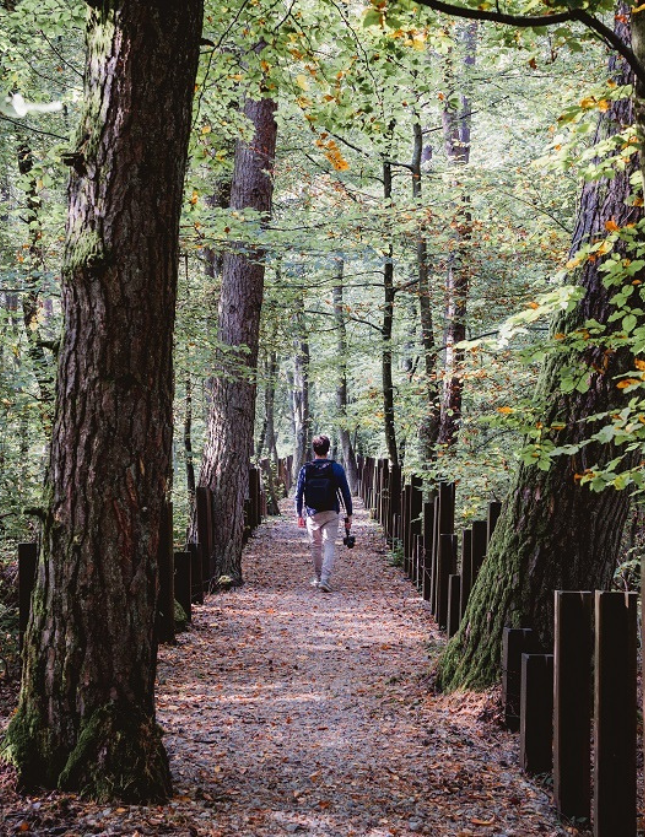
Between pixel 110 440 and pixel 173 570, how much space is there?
12.3ft

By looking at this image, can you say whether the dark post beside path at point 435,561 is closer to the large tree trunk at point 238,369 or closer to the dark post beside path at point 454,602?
the dark post beside path at point 454,602

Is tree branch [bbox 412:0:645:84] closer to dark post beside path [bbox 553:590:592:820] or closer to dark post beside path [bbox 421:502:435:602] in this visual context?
dark post beside path [bbox 553:590:592:820]

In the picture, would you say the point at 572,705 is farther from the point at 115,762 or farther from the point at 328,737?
the point at 115,762

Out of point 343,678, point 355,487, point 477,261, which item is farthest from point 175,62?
point 355,487

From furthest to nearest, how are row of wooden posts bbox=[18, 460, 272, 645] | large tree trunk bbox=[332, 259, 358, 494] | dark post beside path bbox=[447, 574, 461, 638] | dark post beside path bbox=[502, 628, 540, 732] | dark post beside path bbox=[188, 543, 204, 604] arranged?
1. large tree trunk bbox=[332, 259, 358, 494]
2. dark post beside path bbox=[188, 543, 204, 604]
3. dark post beside path bbox=[447, 574, 461, 638]
4. row of wooden posts bbox=[18, 460, 272, 645]
5. dark post beside path bbox=[502, 628, 540, 732]

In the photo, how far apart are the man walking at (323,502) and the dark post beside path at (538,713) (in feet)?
21.1

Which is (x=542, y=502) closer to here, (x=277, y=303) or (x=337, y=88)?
(x=337, y=88)

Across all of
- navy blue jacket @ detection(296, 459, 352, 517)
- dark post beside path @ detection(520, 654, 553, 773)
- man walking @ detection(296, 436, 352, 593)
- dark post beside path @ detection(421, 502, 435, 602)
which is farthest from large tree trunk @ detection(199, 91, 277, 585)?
dark post beside path @ detection(520, 654, 553, 773)

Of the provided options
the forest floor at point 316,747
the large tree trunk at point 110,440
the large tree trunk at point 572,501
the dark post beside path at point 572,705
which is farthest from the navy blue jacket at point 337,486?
the large tree trunk at point 110,440

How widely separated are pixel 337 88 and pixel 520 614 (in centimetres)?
427

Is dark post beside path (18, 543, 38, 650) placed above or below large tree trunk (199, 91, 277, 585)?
below

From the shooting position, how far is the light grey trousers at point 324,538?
10.5 metres

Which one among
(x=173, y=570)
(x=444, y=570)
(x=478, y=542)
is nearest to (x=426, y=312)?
(x=444, y=570)

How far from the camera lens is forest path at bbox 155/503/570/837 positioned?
357 centimetres
